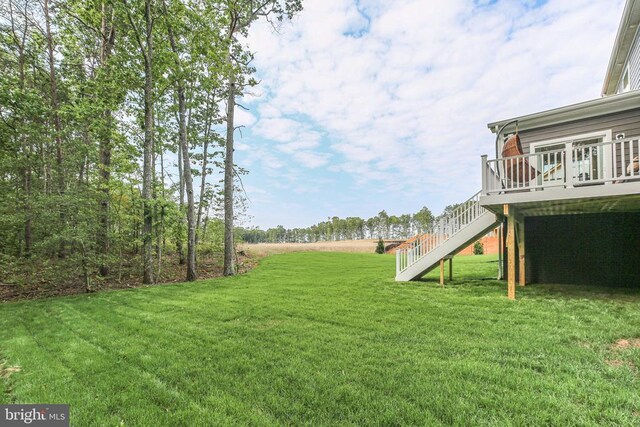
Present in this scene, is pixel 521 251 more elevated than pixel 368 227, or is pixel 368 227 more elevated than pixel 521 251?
pixel 368 227

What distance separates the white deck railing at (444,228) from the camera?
7338mm

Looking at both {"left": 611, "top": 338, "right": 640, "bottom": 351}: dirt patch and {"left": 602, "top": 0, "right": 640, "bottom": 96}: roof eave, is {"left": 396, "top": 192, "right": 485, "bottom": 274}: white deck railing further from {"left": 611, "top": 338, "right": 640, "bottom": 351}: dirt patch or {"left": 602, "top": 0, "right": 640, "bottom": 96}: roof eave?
{"left": 602, "top": 0, "right": 640, "bottom": 96}: roof eave

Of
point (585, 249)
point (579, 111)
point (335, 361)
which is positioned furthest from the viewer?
point (585, 249)

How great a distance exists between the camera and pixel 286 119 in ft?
45.7

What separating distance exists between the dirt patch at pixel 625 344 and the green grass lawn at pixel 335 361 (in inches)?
2.9

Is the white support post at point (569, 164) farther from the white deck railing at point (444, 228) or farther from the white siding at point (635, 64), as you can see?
the white siding at point (635, 64)

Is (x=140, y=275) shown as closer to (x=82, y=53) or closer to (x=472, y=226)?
(x=82, y=53)

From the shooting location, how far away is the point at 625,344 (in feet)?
10.8

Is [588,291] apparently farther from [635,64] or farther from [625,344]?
[635,64]

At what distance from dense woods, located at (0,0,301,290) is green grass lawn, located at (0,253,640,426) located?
2.58 metres

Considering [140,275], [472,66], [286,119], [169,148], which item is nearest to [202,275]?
[140,275]

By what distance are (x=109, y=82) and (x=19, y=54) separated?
459cm

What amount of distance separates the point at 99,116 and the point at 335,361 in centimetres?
1020

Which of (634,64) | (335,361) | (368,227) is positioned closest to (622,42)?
(634,64)
